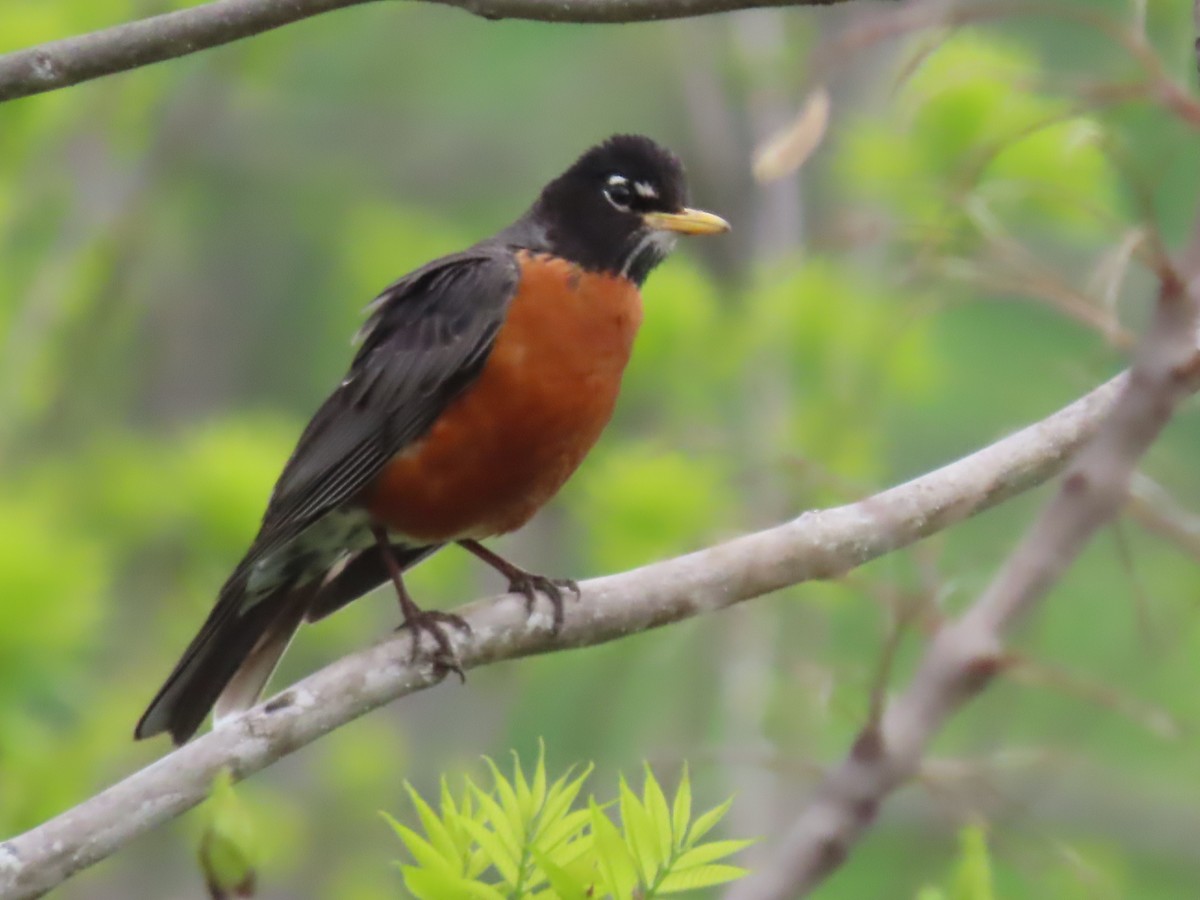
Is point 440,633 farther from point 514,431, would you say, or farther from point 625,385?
point 625,385

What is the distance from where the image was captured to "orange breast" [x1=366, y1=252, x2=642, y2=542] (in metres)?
3.47

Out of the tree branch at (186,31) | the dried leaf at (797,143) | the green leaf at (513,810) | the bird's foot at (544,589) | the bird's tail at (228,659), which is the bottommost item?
the bird's tail at (228,659)

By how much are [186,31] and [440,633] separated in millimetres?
1060

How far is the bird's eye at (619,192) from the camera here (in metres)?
3.95

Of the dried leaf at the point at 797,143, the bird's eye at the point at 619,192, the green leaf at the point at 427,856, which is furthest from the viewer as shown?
the bird's eye at the point at 619,192

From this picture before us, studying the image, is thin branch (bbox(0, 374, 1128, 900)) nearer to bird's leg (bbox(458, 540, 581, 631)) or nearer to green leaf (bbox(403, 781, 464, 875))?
bird's leg (bbox(458, 540, 581, 631))

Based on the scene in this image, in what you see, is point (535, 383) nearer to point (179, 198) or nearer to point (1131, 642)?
point (1131, 642)

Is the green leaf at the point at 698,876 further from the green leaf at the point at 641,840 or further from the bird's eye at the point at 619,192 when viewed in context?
the bird's eye at the point at 619,192

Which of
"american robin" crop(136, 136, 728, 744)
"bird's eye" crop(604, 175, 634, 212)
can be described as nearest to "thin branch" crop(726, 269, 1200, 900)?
"american robin" crop(136, 136, 728, 744)

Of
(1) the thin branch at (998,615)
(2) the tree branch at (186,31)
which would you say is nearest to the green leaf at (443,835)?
(1) the thin branch at (998,615)

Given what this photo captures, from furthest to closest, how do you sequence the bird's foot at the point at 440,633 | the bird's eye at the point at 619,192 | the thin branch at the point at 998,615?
the bird's eye at the point at 619,192
the bird's foot at the point at 440,633
the thin branch at the point at 998,615

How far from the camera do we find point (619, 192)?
398 cm

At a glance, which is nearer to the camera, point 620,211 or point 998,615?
point 998,615

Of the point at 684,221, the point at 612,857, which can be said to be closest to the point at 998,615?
the point at 612,857
